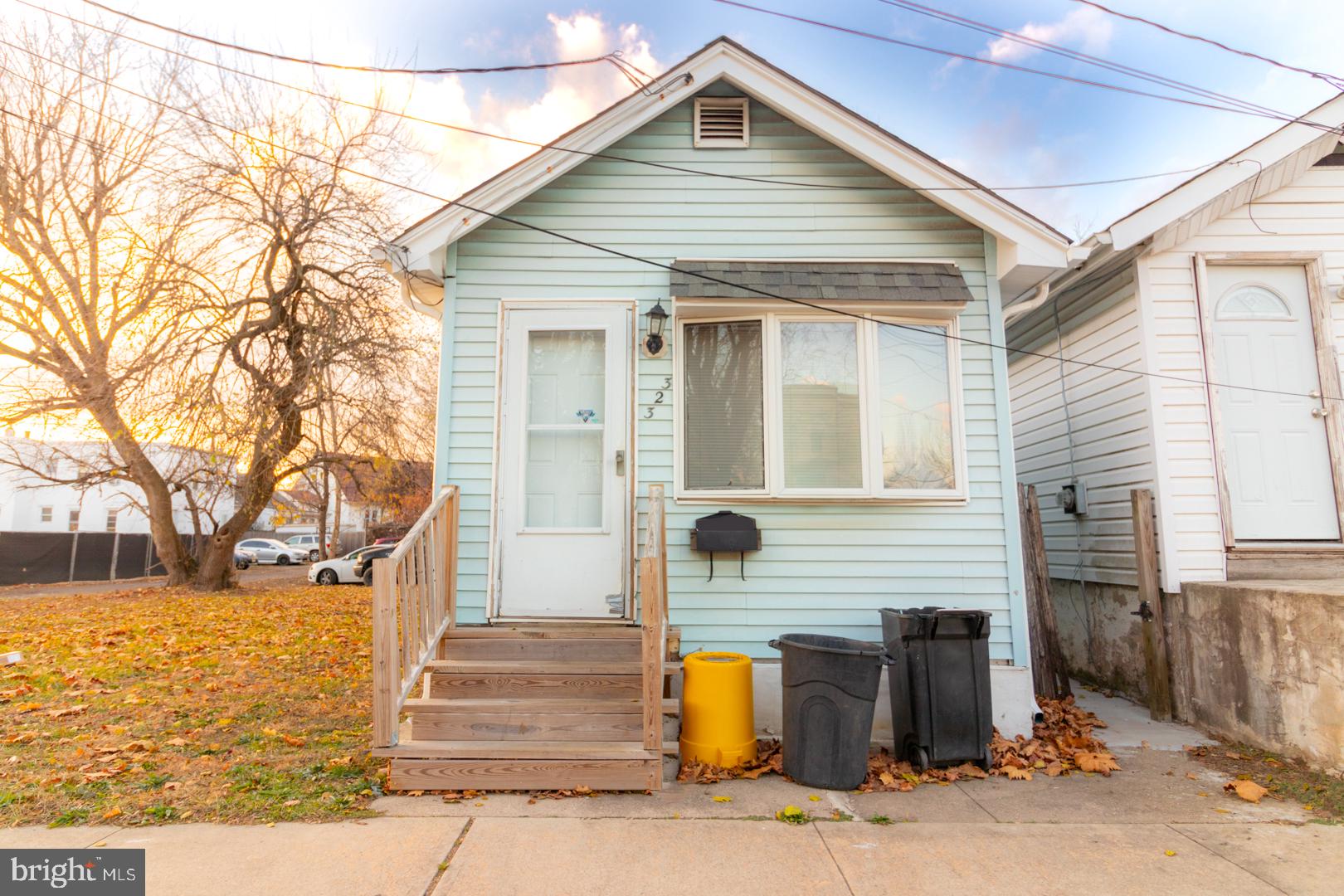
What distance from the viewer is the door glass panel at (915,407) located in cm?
536

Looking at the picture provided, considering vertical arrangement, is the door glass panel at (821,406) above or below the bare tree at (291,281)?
below

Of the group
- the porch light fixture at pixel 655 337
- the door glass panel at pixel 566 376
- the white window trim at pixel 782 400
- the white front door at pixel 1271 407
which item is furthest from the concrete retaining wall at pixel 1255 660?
the door glass panel at pixel 566 376

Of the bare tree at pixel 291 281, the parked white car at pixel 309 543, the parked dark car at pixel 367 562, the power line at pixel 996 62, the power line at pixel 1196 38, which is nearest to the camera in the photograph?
the power line at pixel 1196 38

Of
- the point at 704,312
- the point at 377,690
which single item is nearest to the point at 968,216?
the point at 704,312

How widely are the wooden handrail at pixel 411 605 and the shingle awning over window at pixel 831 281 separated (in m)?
2.39

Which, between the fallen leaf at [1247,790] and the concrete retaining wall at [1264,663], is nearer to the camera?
the fallen leaf at [1247,790]

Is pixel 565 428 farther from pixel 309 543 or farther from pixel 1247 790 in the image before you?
pixel 309 543

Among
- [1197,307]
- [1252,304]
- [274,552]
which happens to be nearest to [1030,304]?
[1197,307]

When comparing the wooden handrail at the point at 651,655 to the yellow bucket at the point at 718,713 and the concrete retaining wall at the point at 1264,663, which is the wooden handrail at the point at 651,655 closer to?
the yellow bucket at the point at 718,713

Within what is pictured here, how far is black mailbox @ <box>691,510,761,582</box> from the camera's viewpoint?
5105mm

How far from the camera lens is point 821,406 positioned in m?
5.41

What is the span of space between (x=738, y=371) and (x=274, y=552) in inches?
1323

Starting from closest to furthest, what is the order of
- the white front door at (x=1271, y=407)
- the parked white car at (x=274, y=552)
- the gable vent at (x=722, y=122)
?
the white front door at (x=1271, y=407) < the gable vent at (x=722, y=122) < the parked white car at (x=274, y=552)

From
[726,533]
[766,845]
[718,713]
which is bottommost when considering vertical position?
[766,845]
